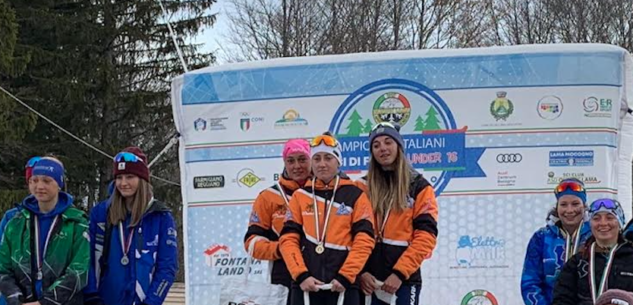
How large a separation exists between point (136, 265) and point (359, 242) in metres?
1.06

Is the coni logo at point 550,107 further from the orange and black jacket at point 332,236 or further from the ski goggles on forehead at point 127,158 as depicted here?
the ski goggles on forehead at point 127,158

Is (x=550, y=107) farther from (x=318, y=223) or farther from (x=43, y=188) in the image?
(x=43, y=188)

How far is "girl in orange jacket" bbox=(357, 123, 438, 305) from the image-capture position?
357 cm

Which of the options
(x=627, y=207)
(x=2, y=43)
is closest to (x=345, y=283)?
(x=627, y=207)

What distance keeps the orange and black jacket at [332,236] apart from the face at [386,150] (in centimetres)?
19

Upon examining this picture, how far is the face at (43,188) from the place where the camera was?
3.67 m

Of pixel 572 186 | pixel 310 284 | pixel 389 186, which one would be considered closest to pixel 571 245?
pixel 572 186

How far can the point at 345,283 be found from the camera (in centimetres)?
346

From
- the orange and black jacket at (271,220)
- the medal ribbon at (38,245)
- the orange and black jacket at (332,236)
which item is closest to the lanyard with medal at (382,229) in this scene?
the orange and black jacket at (332,236)

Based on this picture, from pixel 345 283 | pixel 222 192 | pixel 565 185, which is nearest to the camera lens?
pixel 345 283

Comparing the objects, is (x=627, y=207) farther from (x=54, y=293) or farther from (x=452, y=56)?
(x=54, y=293)

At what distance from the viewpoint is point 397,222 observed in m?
3.65

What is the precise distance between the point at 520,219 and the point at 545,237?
118 cm

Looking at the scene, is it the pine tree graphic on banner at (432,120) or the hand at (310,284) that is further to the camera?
the pine tree graphic on banner at (432,120)
